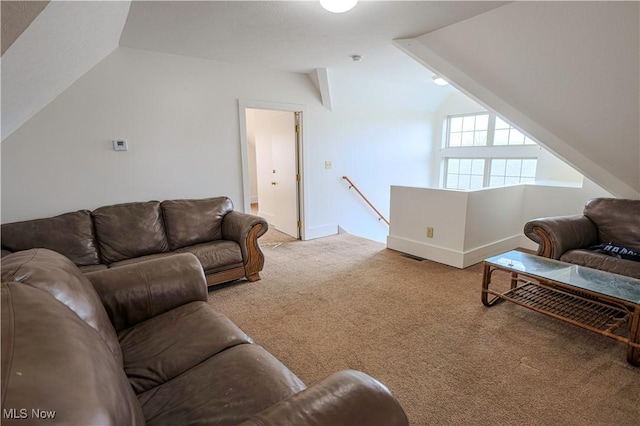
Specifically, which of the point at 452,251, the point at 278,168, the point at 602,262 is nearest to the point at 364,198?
the point at 278,168

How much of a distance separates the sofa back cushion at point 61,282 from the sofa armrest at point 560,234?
3.19 metres

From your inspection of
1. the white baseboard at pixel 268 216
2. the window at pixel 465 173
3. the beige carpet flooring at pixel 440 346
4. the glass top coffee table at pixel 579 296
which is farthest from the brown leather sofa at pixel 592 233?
the white baseboard at pixel 268 216

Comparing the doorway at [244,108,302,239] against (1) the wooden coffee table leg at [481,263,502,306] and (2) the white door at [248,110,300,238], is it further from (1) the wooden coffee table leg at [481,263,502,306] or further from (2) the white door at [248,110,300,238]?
(1) the wooden coffee table leg at [481,263,502,306]

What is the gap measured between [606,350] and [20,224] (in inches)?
172

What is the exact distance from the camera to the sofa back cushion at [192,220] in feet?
10.3

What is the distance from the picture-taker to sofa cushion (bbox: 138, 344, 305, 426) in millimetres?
1035

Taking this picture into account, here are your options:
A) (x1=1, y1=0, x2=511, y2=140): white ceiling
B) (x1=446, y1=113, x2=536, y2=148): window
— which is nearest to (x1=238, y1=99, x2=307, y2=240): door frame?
(x1=1, y1=0, x2=511, y2=140): white ceiling

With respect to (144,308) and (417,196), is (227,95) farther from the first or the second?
(144,308)

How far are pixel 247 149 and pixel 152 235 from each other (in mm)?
1783


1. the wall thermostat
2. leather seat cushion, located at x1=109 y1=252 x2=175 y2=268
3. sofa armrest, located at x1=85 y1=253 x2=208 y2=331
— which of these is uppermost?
the wall thermostat

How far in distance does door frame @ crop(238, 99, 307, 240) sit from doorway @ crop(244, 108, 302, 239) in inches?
1.4

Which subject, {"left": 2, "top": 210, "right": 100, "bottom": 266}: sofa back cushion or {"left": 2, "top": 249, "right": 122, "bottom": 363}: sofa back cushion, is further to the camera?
{"left": 2, "top": 210, "right": 100, "bottom": 266}: sofa back cushion

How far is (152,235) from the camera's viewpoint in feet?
9.87

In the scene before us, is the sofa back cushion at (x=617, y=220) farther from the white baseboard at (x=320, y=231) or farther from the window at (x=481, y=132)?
the white baseboard at (x=320, y=231)
